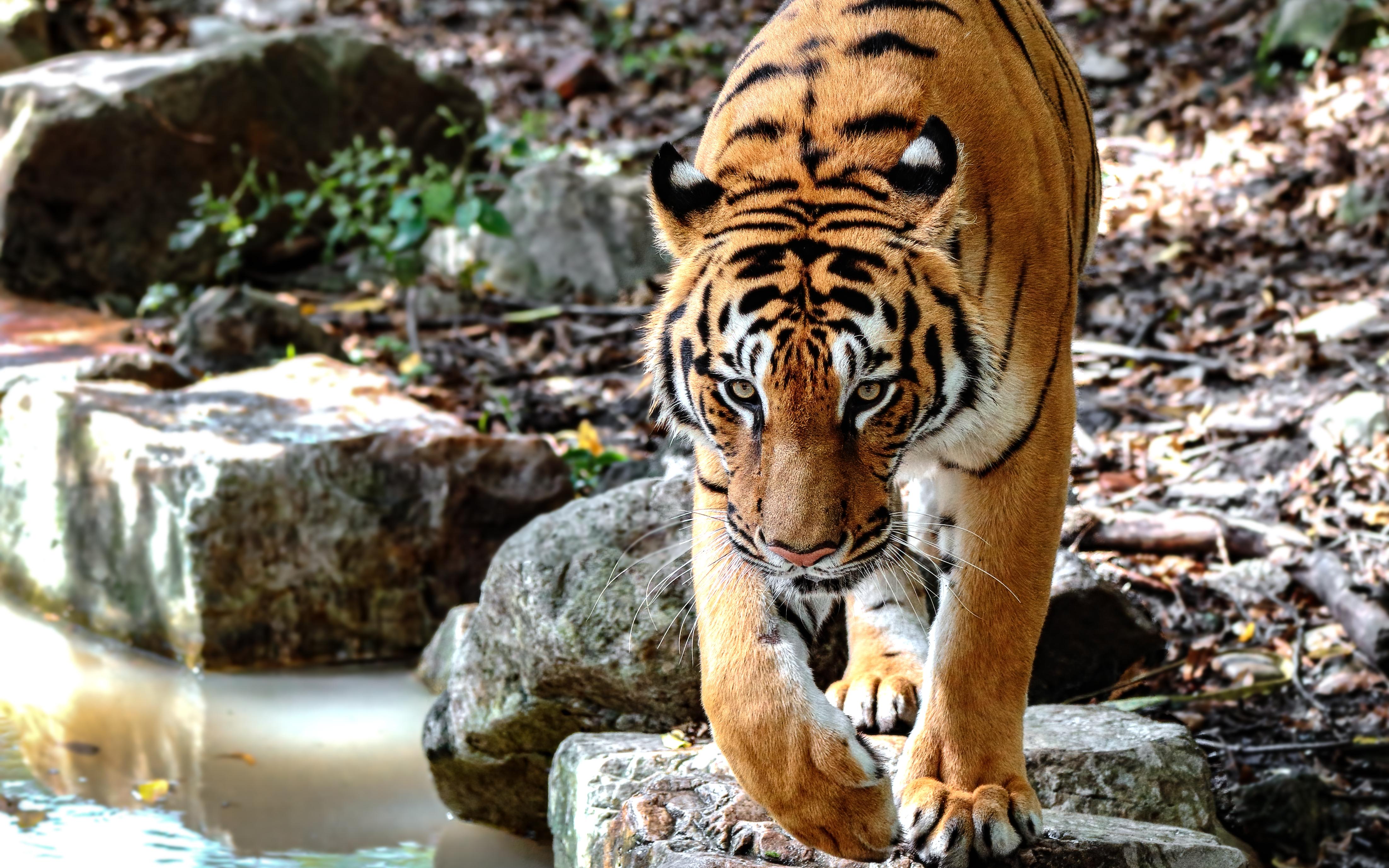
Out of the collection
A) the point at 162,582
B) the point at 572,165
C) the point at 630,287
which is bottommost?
the point at 162,582

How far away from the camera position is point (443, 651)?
5000 mm

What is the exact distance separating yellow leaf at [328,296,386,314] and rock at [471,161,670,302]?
2.16 ft

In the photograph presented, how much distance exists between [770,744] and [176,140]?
24.3 feet

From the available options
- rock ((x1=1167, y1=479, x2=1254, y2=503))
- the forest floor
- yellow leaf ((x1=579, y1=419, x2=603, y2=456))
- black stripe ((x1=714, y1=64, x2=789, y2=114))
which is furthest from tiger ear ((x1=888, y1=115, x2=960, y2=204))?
yellow leaf ((x1=579, y1=419, x2=603, y2=456))

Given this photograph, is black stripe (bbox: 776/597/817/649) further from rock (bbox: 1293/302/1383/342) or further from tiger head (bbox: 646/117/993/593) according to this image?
rock (bbox: 1293/302/1383/342)

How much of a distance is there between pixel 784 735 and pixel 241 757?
252 centimetres

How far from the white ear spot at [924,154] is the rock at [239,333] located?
4889mm

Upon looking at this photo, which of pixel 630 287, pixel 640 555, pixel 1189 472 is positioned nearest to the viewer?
pixel 640 555

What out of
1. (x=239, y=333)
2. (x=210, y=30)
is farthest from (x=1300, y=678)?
(x=210, y=30)

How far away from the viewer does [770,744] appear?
2602 mm

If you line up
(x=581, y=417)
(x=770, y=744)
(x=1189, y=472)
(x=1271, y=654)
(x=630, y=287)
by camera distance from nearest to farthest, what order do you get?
(x=770, y=744) < (x=1271, y=654) < (x=1189, y=472) < (x=581, y=417) < (x=630, y=287)

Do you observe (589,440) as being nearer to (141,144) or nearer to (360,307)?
(360,307)

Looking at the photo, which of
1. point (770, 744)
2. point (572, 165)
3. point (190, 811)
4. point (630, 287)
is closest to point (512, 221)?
point (630, 287)

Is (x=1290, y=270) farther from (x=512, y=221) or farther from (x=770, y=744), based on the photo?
(x=770, y=744)
